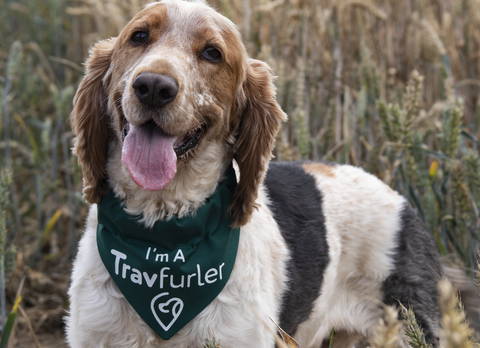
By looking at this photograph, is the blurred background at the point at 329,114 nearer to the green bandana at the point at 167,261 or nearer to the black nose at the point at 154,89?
the green bandana at the point at 167,261

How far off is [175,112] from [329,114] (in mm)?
2592

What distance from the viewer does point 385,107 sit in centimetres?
414

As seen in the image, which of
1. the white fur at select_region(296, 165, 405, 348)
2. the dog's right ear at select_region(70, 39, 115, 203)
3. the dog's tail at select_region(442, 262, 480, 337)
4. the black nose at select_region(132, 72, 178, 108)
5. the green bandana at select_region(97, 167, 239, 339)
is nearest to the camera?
the black nose at select_region(132, 72, 178, 108)

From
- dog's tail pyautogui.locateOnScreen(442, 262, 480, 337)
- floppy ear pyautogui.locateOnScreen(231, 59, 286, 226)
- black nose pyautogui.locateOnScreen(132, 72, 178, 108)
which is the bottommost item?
dog's tail pyautogui.locateOnScreen(442, 262, 480, 337)

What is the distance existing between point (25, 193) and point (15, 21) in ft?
8.72

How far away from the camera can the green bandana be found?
295 centimetres

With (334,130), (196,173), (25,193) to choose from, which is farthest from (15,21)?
(196,173)

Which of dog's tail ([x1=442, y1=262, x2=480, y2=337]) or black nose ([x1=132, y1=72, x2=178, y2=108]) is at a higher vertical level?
black nose ([x1=132, y1=72, x2=178, y2=108])

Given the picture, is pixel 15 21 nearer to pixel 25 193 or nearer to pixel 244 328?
pixel 25 193

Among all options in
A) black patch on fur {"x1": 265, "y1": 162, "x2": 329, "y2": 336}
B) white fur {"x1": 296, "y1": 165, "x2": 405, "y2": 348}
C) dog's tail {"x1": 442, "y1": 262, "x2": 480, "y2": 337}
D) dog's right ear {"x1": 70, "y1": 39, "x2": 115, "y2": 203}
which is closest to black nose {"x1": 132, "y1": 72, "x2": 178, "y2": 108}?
dog's right ear {"x1": 70, "y1": 39, "x2": 115, "y2": 203}

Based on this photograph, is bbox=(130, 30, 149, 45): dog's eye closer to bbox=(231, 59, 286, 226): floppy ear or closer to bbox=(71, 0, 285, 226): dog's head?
bbox=(71, 0, 285, 226): dog's head

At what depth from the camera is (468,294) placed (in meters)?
3.91

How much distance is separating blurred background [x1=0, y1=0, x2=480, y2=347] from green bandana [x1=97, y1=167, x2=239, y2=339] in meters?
1.04

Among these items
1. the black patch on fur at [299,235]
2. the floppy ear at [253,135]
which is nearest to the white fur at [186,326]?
the floppy ear at [253,135]
